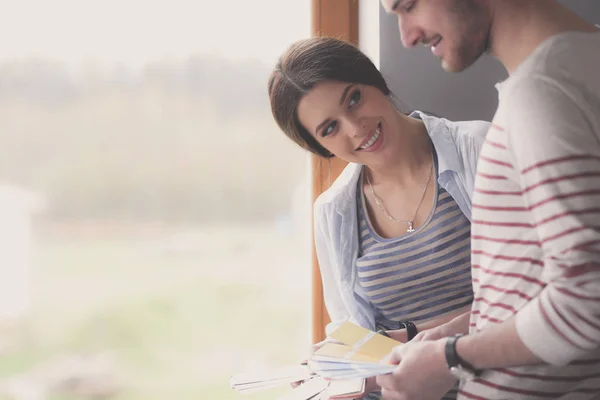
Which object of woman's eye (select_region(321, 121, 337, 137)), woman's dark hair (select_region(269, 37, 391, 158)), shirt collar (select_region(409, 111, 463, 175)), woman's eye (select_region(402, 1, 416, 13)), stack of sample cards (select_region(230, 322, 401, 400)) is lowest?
stack of sample cards (select_region(230, 322, 401, 400))

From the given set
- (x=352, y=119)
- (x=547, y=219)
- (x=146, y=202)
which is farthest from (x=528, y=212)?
(x=146, y=202)

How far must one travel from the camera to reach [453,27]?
3.06ft

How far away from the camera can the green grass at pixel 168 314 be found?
70.4 inches

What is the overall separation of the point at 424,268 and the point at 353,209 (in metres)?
0.24

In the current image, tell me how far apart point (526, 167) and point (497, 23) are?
8.6 inches

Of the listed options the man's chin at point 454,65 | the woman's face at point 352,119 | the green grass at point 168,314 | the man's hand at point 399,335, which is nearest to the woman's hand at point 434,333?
the man's hand at point 399,335

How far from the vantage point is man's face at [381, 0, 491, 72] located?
3.03ft

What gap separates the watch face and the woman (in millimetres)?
549

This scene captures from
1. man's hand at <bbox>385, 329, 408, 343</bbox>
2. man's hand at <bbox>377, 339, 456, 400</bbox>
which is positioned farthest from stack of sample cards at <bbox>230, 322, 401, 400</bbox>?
man's hand at <bbox>385, 329, 408, 343</bbox>

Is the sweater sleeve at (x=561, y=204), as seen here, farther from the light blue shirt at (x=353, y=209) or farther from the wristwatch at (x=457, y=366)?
the light blue shirt at (x=353, y=209)

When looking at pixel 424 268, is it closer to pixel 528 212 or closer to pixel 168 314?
pixel 528 212

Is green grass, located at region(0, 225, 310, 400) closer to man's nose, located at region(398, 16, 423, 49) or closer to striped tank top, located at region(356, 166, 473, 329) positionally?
striped tank top, located at region(356, 166, 473, 329)

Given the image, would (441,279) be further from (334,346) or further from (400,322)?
(334,346)

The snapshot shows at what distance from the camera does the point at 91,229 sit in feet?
5.95
